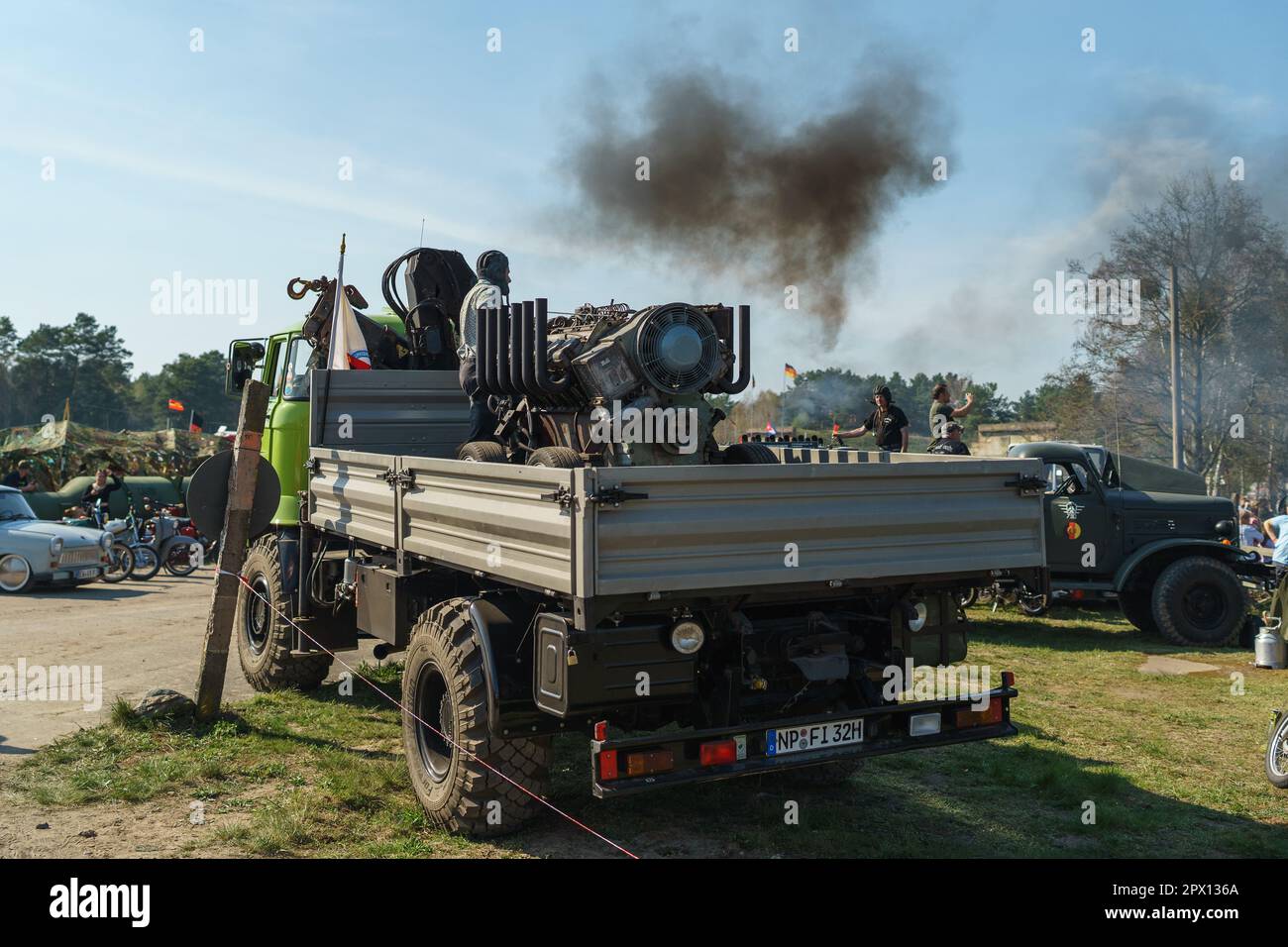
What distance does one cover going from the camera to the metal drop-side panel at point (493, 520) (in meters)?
4.24

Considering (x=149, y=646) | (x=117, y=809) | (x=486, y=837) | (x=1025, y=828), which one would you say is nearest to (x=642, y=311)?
(x=486, y=837)

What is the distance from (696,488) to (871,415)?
23.0ft

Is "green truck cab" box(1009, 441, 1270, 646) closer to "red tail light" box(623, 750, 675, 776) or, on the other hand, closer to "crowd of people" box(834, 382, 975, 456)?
"crowd of people" box(834, 382, 975, 456)

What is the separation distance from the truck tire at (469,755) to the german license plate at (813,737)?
105 cm

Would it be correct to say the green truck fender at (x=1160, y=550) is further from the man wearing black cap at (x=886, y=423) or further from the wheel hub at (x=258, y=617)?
the wheel hub at (x=258, y=617)

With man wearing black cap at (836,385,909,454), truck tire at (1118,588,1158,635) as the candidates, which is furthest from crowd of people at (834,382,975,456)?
truck tire at (1118,588,1158,635)

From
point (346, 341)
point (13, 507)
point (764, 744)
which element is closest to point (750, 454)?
point (764, 744)

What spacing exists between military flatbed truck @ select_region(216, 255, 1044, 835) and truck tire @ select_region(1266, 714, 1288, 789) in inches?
76.9

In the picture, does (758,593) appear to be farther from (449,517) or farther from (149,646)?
(149,646)

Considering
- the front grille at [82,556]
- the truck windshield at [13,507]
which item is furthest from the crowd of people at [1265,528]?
the truck windshield at [13,507]

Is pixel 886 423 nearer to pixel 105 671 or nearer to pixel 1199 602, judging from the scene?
pixel 1199 602

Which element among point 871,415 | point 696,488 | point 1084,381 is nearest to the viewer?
→ point 696,488

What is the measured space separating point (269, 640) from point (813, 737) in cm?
480

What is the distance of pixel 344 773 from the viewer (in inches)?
235
